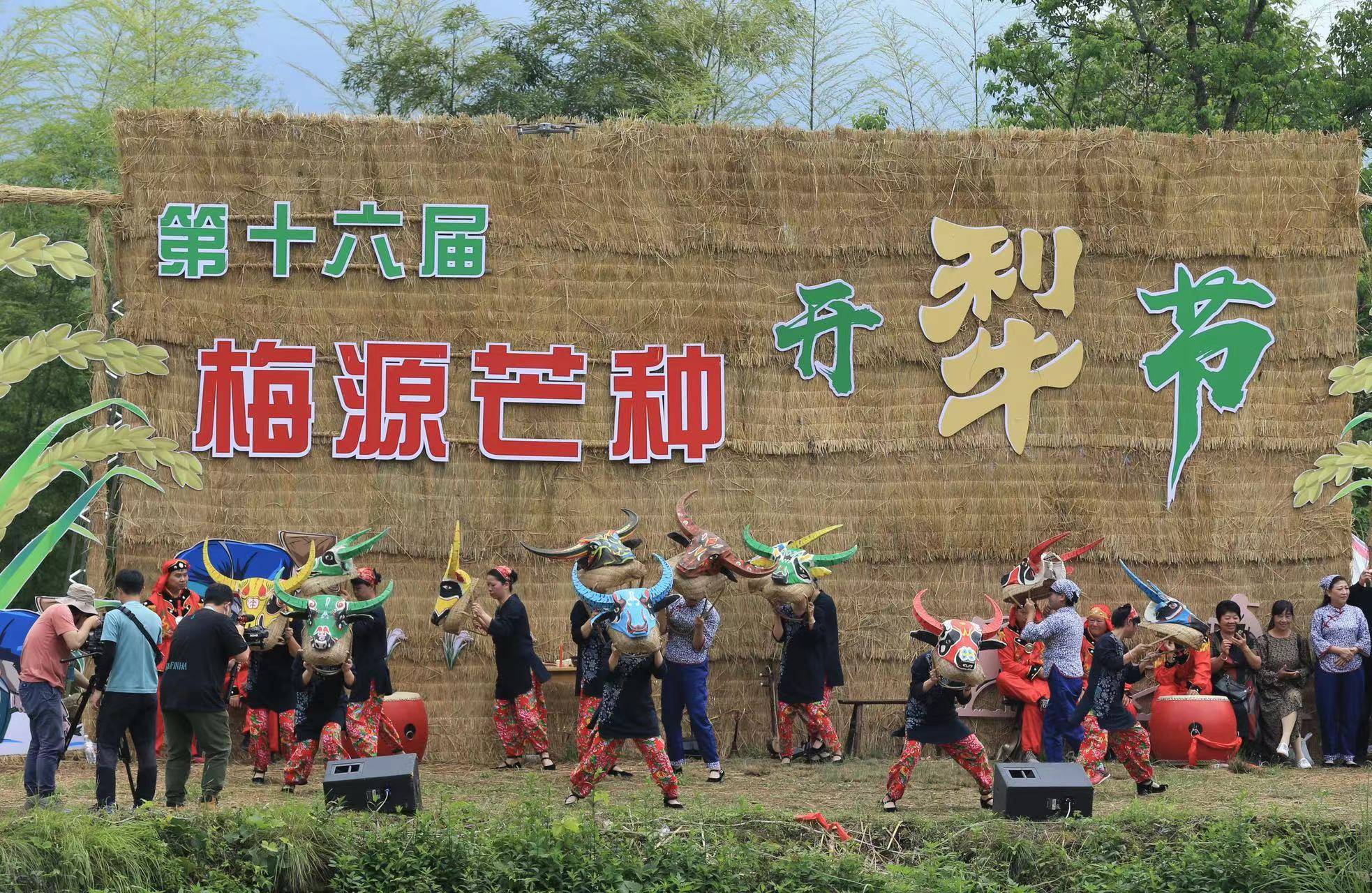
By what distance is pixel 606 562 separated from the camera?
11594 mm

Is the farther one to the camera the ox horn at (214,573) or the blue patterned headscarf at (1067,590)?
the ox horn at (214,573)

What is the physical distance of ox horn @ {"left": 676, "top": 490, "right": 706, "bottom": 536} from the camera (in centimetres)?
1258

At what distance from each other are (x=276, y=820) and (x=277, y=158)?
6.46m

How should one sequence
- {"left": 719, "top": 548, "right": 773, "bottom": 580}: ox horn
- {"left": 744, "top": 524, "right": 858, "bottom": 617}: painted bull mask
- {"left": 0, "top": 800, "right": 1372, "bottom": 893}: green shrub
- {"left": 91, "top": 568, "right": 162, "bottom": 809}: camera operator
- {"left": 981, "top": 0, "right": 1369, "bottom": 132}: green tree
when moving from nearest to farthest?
{"left": 0, "top": 800, "right": 1372, "bottom": 893}: green shrub, {"left": 91, "top": 568, "right": 162, "bottom": 809}: camera operator, {"left": 719, "top": 548, "right": 773, "bottom": 580}: ox horn, {"left": 744, "top": 524, "right": 858, "bottom": 617}: painted bull mask, {"left": 981, "top": 0, "right": 1369, "bottom": 132}: green tree

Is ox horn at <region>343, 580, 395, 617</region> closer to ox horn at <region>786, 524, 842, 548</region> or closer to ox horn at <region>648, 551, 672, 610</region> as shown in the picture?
ox horn at <region>648, 551, 672, 610</region>

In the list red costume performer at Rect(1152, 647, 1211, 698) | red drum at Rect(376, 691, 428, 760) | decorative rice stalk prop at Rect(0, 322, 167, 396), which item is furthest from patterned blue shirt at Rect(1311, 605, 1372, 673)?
decorative rice stalk prop at Rect(0, 322, 167, 396)

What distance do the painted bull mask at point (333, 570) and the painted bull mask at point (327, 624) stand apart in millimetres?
344

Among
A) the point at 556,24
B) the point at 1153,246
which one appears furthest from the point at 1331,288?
the point at 556,24

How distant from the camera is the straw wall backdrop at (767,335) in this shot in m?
12.9

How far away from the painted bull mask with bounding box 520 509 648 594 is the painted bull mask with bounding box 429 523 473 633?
0.60 metres

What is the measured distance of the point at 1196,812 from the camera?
9445 mm

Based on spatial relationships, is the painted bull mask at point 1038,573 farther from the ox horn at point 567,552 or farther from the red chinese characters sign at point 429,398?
the ox horn at point 567,552

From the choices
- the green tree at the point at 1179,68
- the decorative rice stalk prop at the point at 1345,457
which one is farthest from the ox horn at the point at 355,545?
the green tree at the point at 1179,68

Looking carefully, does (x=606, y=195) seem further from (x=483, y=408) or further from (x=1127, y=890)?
(x=1127, y=890)
